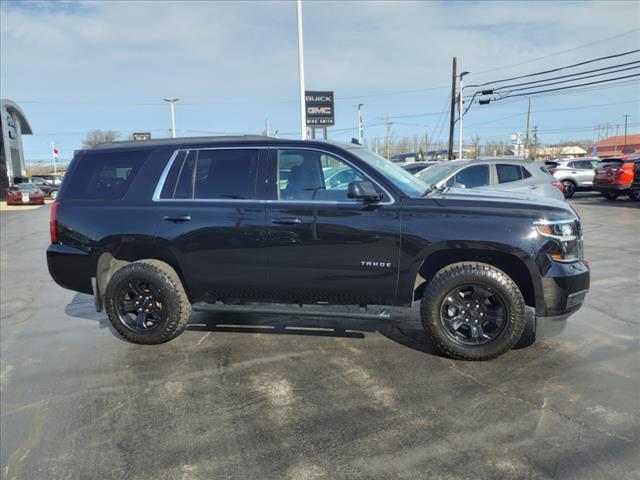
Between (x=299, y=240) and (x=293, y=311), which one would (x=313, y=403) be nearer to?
(x=293, y=311)

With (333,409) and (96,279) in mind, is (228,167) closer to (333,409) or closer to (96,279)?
(96,279)

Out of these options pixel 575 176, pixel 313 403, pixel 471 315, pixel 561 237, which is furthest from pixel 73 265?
pixel 575 176

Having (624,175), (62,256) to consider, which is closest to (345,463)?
(62,256)

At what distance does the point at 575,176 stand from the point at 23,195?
1174 inches

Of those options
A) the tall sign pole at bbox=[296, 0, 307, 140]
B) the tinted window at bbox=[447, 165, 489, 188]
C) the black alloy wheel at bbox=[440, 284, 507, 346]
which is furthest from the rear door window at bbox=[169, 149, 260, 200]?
the tall sign pole at bbox=[296, 0, 307, 140]

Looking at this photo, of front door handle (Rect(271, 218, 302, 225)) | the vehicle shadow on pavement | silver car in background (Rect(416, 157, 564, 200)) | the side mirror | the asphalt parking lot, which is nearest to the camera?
the asphalt parking lot

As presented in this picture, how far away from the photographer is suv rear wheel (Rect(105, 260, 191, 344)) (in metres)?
4.47

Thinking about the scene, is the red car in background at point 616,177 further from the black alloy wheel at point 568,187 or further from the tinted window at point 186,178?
the tinted window at point 186,178

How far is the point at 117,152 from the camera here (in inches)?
184

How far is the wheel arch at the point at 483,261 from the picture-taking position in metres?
4.08

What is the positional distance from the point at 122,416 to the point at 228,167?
230 centimetres

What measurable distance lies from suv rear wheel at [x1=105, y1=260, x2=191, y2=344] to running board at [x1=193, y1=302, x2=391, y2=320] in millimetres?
250

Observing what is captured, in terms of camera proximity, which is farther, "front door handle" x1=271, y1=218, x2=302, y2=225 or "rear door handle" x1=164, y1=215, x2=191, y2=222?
"rear door handle" x1=164, y1=215, x2=191, y2=222

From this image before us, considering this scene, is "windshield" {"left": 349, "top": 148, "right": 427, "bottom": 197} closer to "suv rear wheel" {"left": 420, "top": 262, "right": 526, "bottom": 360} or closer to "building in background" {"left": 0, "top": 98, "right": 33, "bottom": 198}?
"suv rear wheel" {"left": 420, "top": 262, "right": 526, "bottom": 360}
